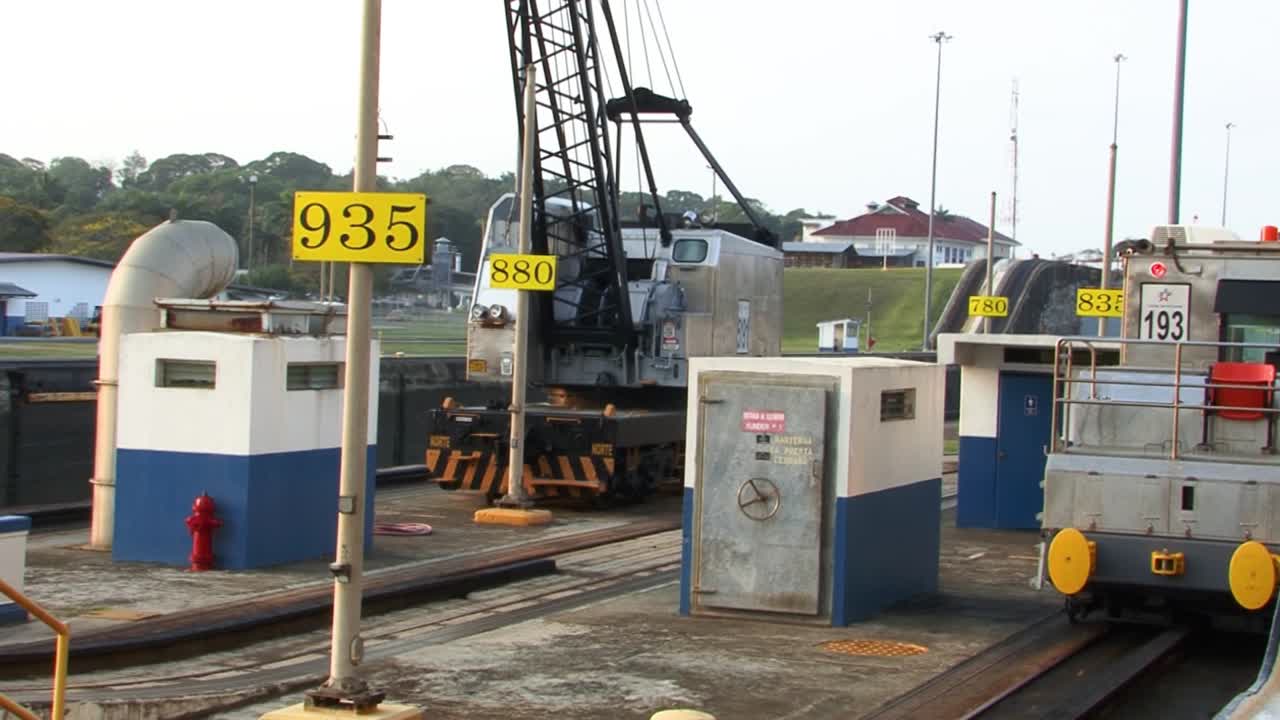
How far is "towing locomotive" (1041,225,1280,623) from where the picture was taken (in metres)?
11.4

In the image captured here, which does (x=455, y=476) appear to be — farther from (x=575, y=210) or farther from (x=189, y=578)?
(x=189, y=578)

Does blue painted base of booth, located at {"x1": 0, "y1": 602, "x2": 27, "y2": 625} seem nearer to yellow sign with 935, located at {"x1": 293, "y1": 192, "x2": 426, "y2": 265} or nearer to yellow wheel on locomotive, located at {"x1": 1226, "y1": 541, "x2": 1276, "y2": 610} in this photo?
yellow sign with 935, located at {"x1": 293, "y1": 192, "x2": 426, "y2": 265}

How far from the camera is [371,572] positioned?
→ 619 inches

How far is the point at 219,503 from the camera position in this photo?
597 inches

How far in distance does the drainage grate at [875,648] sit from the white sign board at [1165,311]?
403 cm

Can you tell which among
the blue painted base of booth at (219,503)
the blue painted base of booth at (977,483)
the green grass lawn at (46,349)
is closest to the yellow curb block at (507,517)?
the blue painted base of booth at (219,503)

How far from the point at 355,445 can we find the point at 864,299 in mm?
92626

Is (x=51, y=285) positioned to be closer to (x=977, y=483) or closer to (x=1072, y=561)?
(x=977, y=483)

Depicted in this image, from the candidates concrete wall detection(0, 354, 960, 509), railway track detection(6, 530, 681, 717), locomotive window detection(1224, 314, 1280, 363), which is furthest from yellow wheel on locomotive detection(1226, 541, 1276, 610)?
concrete wall detection(0, 354, 960, 509)

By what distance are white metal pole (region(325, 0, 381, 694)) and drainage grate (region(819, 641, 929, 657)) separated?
459 centimetres

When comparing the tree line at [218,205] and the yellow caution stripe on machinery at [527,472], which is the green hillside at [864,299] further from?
the yellow caution stripe on machinery at [527,472]

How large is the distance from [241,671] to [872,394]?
5328 mm

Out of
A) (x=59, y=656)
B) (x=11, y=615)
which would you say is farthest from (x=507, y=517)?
(x=59, y=656)

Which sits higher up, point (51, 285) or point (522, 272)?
point (51, 285)
